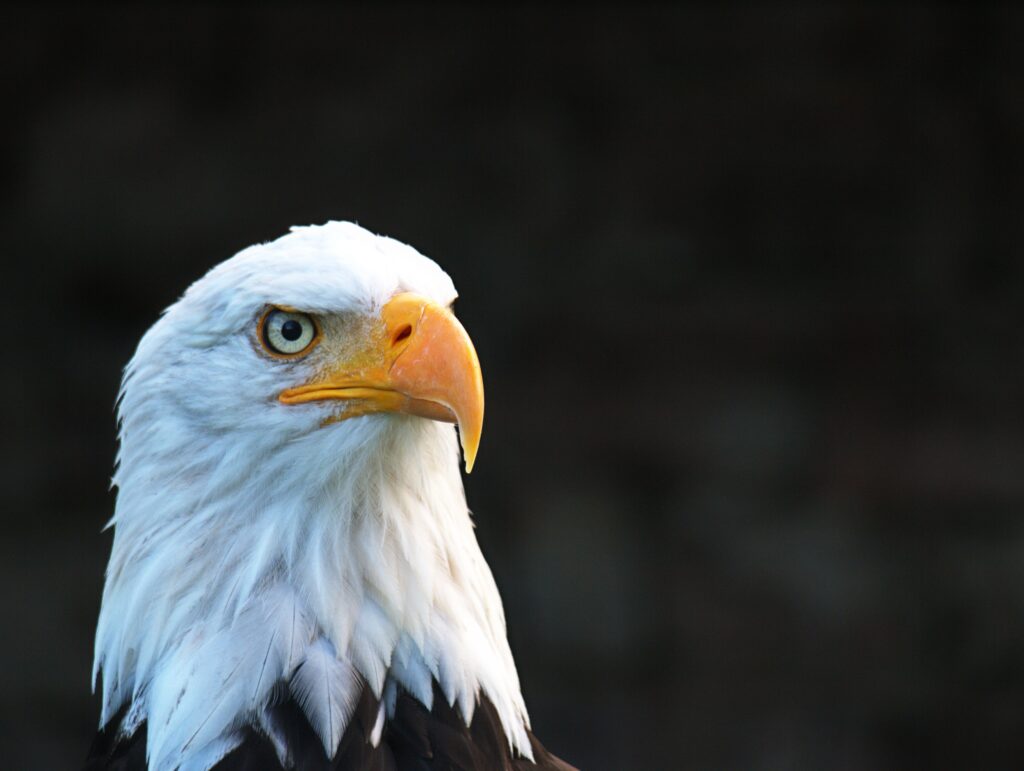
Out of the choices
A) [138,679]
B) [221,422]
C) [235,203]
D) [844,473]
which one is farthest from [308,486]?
[844,473]

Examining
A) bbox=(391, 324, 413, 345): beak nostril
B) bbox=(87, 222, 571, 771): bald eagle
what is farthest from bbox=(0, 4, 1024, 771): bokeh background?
bbox=(391, 324, 413, 345): beak nostril

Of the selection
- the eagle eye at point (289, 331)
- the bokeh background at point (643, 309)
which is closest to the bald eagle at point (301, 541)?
the eagle eye at point (289, 331)

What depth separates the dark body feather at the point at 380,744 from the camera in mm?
1808

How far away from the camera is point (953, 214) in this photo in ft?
15.9

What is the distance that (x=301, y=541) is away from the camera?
1894 mm

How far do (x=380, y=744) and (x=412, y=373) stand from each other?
0.48m

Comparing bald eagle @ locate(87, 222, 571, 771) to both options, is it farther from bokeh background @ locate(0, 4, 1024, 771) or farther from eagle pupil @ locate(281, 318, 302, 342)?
A: bokeh background @ locate(0, 4, 1024, 771)

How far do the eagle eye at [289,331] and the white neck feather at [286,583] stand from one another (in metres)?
0.11

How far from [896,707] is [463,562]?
11.5 feet

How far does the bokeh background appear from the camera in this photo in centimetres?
465

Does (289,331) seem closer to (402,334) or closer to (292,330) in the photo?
(292,330)

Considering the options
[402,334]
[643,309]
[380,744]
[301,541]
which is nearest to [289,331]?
[402,334]

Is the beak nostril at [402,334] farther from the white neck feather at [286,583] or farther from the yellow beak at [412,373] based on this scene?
the white neck feather at [286,583]

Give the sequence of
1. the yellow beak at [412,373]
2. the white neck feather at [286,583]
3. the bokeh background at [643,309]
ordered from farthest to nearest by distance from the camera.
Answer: the bokeh background at [643,309] < the white neck feather at [286,583] < the yellow beak at [412,373]
